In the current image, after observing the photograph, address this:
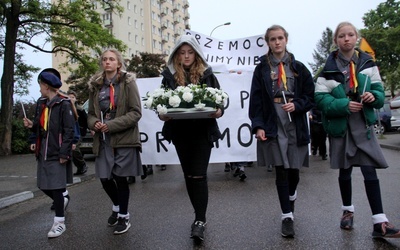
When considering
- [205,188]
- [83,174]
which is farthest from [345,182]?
[83,174]

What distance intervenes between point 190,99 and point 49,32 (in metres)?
16.8

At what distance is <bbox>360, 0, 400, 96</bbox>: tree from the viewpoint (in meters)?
37.7

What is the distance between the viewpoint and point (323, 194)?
5.69 m

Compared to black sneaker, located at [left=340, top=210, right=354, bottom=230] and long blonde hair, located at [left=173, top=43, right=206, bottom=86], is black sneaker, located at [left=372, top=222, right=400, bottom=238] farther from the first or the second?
long blonde hair, located at [left=173, top=43, right=206, bottom=86]

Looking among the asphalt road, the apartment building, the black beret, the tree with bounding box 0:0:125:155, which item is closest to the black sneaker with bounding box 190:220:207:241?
the asphalt road

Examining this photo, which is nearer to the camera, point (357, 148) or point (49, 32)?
point (357, 148)

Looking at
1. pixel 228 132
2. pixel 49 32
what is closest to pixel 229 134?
pixel 228 132

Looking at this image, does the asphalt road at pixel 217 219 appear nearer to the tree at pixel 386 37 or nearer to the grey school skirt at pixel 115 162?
the grey school skirt at pixel 115 162

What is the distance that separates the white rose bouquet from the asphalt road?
1.27 meters

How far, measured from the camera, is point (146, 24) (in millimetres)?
70000

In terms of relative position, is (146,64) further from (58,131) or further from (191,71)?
(191,71)

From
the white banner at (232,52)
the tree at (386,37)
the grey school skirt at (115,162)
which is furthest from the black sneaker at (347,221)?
the tree at (386,37)

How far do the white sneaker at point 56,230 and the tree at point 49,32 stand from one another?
13662 millimetres

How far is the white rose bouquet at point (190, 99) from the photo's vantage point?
3451mm
